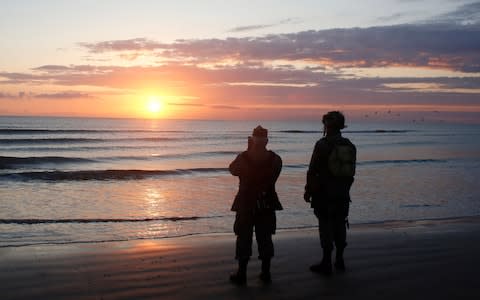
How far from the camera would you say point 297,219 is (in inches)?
421

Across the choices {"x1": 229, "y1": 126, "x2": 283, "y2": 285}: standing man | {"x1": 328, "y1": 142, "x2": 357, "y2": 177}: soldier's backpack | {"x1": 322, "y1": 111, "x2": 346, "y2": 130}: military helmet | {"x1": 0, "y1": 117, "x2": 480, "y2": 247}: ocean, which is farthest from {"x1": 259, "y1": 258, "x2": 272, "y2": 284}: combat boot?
{"x1": 0, "y1": 117, "x2": 480, "y2": 247}: ocean

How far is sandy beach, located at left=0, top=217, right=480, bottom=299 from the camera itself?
5.13 metres

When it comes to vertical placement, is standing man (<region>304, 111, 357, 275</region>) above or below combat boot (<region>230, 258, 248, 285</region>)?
above

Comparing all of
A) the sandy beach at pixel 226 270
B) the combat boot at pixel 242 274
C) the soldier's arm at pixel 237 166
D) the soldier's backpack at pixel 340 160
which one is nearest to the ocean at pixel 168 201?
the sandy beach at pixel 226 270

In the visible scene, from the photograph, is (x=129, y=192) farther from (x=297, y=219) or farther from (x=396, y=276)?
(x=396, y=276)

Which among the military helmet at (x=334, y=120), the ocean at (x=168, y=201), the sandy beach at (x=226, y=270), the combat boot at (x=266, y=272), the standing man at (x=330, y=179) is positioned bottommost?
the ocean at (x=168, y=201)

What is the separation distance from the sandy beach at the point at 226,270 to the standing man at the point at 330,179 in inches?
18.5

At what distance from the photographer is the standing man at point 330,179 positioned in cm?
563

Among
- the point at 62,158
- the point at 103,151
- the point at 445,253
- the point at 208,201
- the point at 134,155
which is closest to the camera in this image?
the point at 445,253

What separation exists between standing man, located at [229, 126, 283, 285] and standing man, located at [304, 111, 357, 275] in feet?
1.83

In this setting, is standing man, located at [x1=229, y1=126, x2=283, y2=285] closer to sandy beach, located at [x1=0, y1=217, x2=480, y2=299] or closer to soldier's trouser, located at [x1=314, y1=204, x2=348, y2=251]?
sandy beach, located at [x1=0, y1=217, x2=480, y2=299]

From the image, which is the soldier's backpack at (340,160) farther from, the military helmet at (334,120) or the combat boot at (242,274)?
the combat boot at (242,274)

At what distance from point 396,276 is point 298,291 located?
1.23 meters

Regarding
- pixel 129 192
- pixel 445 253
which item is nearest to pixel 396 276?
pixel 445 253
